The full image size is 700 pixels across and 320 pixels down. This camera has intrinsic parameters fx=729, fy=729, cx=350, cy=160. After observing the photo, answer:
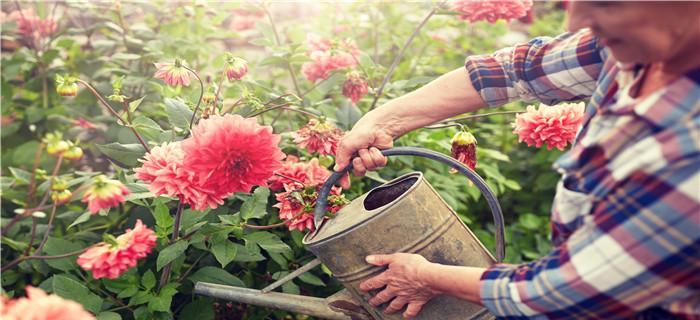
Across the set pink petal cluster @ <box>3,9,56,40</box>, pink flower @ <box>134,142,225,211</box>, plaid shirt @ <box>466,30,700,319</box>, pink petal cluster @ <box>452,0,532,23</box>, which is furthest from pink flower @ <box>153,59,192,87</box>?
pink petal cluster @ <box>3,9,56,40</box>

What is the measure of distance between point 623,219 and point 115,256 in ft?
2.73

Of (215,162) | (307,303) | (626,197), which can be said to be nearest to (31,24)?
(215,162)

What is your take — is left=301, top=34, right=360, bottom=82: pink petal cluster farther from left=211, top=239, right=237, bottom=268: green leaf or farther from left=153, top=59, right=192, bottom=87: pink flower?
left=211, top=239, right=237, bottom=268: green leaf

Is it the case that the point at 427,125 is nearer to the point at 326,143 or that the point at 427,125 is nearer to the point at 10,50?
the point at 326,143

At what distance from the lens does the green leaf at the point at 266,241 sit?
5.22 ft

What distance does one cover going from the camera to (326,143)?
62.8 inches

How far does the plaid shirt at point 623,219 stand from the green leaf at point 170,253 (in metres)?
0.67

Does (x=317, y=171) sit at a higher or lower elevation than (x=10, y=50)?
higher

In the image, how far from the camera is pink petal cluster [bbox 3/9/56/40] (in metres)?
2.37

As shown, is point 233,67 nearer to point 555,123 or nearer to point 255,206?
point 255,206

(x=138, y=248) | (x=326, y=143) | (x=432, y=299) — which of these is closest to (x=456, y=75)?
(x=326, y=143)

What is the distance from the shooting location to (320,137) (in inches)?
62.9

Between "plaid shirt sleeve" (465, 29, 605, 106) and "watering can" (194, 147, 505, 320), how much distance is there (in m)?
0.21

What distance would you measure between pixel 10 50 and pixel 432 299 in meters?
2.27
